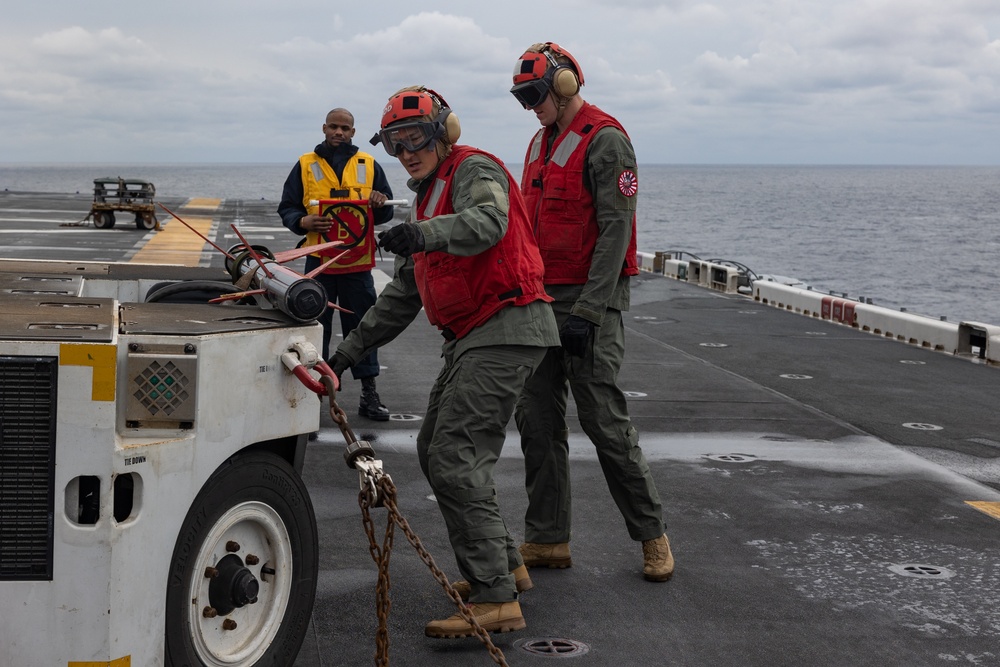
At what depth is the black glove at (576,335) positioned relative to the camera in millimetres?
4980

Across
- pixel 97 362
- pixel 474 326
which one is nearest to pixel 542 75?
pixel 474 326

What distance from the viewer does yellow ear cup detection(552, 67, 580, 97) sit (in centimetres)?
517

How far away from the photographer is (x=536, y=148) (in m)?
5.51

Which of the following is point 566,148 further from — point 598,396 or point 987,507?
point 987,507

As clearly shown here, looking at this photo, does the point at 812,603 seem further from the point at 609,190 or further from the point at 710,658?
the point at 609,190

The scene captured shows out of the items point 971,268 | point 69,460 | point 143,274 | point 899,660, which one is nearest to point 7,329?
point 69,460

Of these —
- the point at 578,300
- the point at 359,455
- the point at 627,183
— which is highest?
the point at 627,183

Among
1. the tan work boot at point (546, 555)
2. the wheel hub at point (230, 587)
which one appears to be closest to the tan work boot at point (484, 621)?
the tan work boot at point (546, 555)

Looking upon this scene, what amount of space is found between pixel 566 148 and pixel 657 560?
74.3 inches

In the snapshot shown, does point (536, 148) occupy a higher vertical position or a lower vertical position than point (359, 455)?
higher

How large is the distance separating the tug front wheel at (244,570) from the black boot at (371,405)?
439 centimetres

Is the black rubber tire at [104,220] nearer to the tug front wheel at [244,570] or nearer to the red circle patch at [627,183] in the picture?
the red circle patch at [627,183]

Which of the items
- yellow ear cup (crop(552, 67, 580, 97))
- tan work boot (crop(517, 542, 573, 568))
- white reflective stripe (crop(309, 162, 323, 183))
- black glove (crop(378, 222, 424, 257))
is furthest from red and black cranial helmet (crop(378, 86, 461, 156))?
white reflective stripe (crop(309, 162, 323, 183))

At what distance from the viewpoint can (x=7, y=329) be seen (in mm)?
3031
